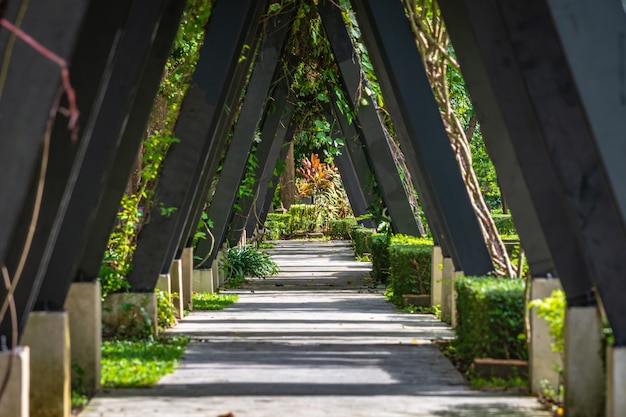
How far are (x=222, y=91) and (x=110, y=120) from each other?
457cm

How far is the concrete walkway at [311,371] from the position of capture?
693cm

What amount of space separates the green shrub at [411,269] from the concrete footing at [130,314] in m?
4.54

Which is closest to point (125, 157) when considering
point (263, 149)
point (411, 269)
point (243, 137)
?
point (411, 269)

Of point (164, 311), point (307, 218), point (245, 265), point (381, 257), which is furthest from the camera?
point (307, 218)

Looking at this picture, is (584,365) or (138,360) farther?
(138,360)

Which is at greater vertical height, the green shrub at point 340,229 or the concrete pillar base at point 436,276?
the green shrub at point 340,229

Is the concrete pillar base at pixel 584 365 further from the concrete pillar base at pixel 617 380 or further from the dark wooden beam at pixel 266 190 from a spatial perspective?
the dark wooden beam at pixel 266 190

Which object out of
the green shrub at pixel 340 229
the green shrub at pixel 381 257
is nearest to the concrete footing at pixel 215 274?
the green shrub at pixel 381 257

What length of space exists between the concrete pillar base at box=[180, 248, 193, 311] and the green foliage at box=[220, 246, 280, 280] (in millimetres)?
4362

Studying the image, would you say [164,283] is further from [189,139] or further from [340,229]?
[340,229]

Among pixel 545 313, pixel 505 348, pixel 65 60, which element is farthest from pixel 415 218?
pixel 65 60

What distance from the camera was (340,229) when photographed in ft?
137

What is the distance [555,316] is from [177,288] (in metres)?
7.00

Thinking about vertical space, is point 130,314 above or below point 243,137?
below
